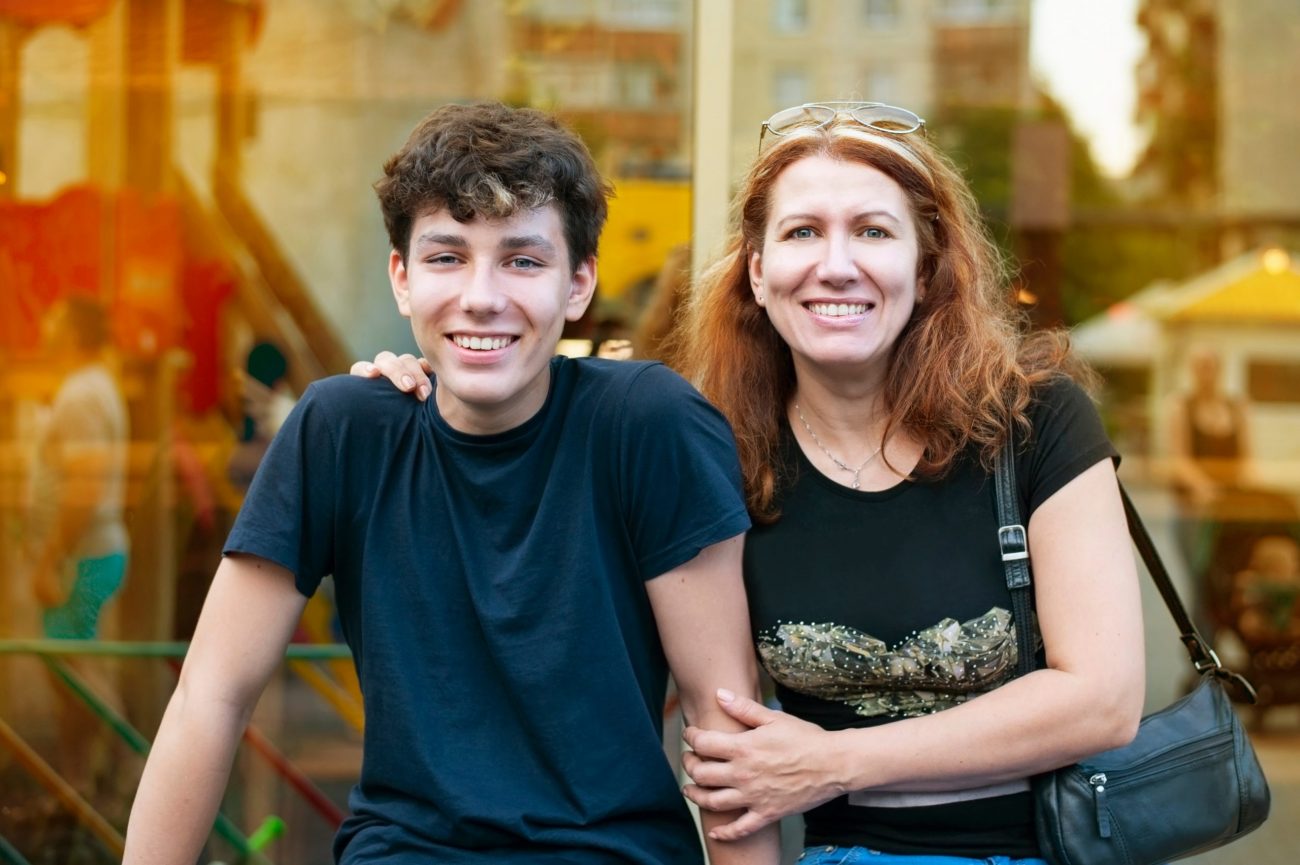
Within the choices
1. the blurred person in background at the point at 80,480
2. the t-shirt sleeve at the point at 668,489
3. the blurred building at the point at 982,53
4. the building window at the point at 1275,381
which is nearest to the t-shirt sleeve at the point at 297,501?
the t-shirt sleeve at the point at 668,489

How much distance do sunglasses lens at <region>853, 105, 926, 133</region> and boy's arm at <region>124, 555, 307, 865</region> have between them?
1115mm

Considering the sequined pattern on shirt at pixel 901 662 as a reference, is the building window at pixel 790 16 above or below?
above

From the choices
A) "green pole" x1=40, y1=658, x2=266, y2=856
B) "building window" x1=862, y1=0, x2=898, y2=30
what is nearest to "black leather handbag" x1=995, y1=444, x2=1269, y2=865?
Result: "green pole" x1=40, y1=658, x2=266, y2=856

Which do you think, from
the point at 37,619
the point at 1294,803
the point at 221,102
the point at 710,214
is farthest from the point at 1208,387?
the point at 37,619

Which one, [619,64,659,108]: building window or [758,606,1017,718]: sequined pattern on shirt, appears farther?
[619,64,659,108]: building window

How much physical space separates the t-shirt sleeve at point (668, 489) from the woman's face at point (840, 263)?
10.2 inches

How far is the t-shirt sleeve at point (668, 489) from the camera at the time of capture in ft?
6.74

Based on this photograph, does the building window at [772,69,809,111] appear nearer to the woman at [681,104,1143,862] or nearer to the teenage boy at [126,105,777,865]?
the woman at [681,104,1143,862]

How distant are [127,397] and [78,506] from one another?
0.44 metres

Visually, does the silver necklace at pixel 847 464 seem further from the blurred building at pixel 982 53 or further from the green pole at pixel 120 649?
the blurred building at pixel 982 53

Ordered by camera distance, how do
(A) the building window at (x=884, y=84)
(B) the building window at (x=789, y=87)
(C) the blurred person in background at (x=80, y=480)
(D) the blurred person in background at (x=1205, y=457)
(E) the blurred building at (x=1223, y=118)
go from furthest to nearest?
1. (D) the blurred person in background at (x=1205, y=457)
2. (E) the blurred building at (x=1223, y=118)
3. (A) the building window at (x=884, y=84)
4. (C) the blurred person in background at (x=80, y=480)
5. (B) the building window at (x=789, y=87)

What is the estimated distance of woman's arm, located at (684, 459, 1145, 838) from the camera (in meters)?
2.03

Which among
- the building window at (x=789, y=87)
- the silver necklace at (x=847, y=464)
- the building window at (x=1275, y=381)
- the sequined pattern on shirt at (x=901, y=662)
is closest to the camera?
the sequined pattern on shirt at (x=901, y=662)

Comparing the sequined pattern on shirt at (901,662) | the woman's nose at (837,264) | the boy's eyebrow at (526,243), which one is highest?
the boy's eyebrow at (526,243)
